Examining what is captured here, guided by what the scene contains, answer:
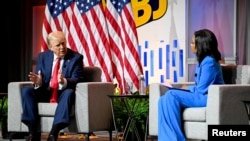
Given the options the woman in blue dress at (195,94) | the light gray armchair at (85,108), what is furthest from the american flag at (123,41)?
the woman in blue dress at (195,94)

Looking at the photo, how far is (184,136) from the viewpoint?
4.74 meters

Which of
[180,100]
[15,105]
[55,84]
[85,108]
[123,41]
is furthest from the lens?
[123,41]

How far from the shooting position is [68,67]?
561cm

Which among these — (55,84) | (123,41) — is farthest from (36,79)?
(123,41)

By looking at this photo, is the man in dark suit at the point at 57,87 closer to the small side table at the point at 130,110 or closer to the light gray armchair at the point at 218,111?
the small side table at the point at 130,110

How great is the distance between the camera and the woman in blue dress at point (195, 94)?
15.5 feet

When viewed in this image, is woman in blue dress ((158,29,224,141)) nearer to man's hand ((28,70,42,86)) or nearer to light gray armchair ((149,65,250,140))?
light gray armchair ((149,65,250,140))

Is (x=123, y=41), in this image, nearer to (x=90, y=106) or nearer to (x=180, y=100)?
(x=90, y=106)

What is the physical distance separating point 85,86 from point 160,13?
2.91 m

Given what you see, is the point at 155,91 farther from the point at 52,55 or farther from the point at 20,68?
the point at 20,68

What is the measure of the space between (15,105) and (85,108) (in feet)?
2.79

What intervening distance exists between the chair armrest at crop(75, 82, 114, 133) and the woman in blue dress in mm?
785


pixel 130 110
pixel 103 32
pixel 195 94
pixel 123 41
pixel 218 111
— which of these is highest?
pixel 103 32

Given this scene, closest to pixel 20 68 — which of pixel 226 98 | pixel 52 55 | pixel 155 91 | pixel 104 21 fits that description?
pixel 104 21
